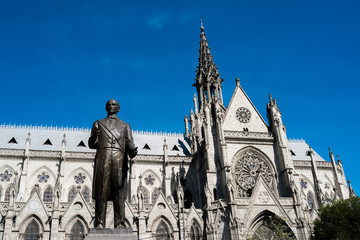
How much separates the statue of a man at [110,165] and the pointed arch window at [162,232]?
24786 mm

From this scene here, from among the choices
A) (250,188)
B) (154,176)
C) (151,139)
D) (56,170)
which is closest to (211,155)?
(250,188)

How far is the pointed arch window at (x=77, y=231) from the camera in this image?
30.5 m

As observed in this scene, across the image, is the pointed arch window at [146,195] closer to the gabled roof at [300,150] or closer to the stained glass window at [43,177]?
the stained glass window at [43,177]

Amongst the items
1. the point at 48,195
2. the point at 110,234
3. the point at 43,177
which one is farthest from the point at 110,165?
the point at 43,177

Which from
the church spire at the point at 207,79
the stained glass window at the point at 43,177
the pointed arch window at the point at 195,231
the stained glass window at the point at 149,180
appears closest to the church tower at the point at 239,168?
the pointed arch window at the point at 195,231

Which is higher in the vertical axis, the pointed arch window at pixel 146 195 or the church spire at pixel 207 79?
the church spire at pixel 207 79

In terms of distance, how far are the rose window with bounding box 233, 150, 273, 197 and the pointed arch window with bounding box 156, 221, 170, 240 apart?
8.74 meters

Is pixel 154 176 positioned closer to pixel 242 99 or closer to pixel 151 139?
pixel 151 139

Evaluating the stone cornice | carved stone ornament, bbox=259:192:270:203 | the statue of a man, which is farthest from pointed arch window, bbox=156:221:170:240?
the statue of a man

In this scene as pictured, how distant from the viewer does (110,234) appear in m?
7.82

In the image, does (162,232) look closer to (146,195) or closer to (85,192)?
(146,195)

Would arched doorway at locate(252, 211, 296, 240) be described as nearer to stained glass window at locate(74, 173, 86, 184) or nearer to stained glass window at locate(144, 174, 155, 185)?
stained glass window at locate(144, 174, 155, 185)

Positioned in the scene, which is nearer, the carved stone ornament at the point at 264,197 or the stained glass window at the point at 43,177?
the carved stone ornament at the point at 264,197

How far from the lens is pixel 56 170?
39406 mm
